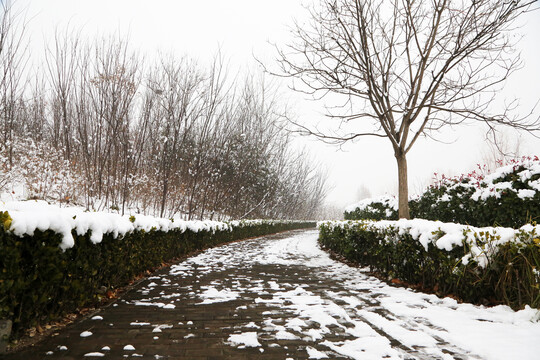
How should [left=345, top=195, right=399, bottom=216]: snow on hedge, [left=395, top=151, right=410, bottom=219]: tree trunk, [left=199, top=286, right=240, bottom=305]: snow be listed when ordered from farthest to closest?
[left=345, top=195, right=399, bottom=216]: snow on hedge
[left=395, top=151, right=410, bottom=219]: tree trunk
[left=199, top=286, right=240, bottom=305]: snow

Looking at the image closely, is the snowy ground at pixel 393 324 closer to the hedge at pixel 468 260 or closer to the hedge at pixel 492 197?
the hedge at pixel 468 260

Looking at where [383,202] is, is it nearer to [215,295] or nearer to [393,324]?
[215,295]

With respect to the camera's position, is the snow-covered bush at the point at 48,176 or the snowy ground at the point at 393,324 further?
the snow-covered bush at the point at 48,176

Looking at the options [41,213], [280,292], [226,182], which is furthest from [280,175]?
[41,213]

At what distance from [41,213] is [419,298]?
16.1ft

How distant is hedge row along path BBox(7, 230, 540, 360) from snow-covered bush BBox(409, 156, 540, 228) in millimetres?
2831

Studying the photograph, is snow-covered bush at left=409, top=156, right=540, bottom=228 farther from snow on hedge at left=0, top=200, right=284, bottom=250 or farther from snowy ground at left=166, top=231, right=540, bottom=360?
snow on hedge at left=0, top=200, right=284, bottom=250

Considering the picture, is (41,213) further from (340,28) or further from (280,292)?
(340,28)

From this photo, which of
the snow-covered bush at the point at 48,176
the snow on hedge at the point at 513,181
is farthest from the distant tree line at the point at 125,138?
the snow on hedge at the point at 513,181

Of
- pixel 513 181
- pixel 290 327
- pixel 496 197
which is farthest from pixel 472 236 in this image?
pixel 496 197

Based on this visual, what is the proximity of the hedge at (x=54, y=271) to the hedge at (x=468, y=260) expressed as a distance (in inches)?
184

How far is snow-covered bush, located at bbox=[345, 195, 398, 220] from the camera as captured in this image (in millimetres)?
14609

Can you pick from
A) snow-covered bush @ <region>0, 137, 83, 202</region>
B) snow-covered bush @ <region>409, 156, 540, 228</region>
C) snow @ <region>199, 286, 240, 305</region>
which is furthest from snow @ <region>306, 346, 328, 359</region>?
snow-covered bush @ <region>0, 137, 83, 202</region>

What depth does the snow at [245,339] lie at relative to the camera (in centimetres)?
289
